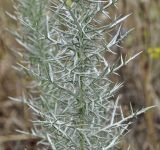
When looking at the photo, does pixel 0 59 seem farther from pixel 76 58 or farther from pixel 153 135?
pixel 76 58

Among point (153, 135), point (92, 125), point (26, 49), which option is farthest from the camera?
point (153, 135)

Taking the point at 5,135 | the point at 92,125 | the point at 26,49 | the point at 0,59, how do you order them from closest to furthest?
the point at 92,125
the point at 26,49
the point at 5,135
the point at 0,59

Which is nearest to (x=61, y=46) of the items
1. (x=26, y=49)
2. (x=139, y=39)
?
(x=26, y=49)

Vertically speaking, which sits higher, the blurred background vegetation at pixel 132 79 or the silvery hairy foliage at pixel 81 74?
the silvery hairy foliage at pixel 81 74

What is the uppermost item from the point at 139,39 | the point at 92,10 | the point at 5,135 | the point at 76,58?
the point at 92,10

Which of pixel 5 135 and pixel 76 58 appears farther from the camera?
pixel 5 135

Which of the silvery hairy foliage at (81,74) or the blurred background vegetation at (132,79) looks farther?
the blurred background vegetation at (132,79)

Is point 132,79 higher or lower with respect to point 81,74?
lower

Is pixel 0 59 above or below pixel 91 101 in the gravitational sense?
below
